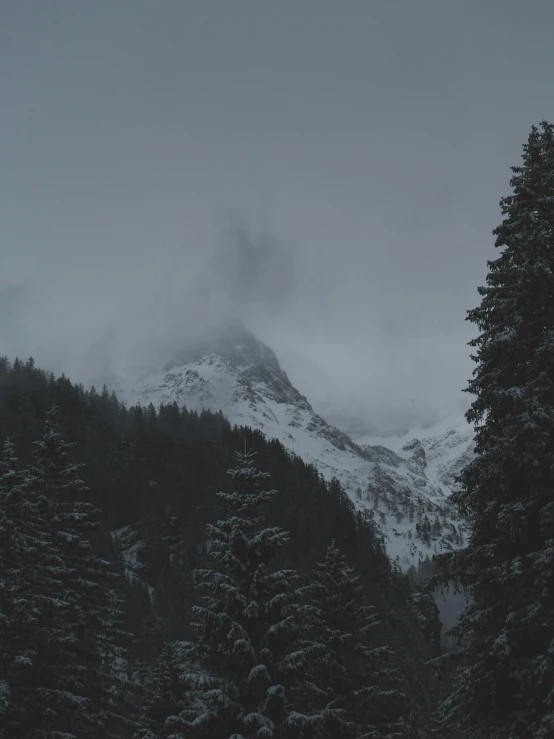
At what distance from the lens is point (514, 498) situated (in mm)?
12703

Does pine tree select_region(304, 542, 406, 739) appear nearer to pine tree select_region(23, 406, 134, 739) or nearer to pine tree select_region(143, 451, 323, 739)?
pine tree select_region(143, 451, 323, 739)

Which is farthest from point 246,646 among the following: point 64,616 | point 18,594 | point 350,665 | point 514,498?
point 350,665

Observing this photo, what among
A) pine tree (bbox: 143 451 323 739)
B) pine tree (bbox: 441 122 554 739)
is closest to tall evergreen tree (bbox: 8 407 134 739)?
pine tree (bbox: 143 451 323 739)

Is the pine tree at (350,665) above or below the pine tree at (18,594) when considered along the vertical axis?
below

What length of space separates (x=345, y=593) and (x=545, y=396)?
14046mm

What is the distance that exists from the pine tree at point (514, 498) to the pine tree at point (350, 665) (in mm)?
8113

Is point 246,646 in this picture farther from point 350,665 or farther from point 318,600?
point 350,665

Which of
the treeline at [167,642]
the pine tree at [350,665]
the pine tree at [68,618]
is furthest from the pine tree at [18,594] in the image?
the pine tree at [350,665]

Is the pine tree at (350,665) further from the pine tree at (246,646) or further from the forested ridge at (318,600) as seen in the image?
the pine tree at (246,646)

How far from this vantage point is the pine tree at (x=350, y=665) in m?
20.6

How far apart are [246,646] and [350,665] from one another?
9292mm

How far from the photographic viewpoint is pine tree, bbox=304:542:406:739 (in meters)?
20.6

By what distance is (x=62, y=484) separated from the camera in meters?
19.7

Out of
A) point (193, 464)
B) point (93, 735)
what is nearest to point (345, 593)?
point (93, 735)
